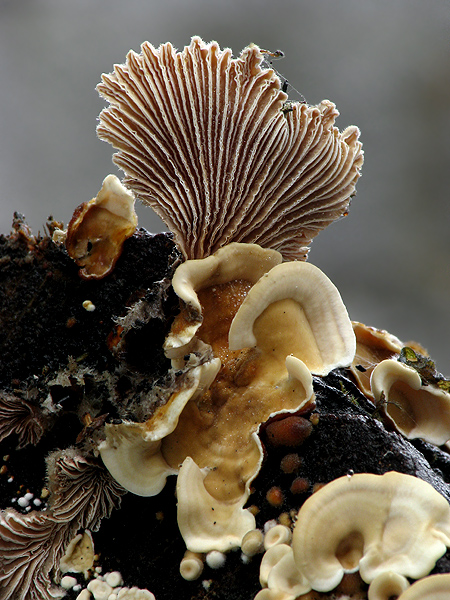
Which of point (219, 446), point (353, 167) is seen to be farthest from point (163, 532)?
point (353, 167)

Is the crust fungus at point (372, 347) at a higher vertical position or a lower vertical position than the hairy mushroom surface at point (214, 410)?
higher

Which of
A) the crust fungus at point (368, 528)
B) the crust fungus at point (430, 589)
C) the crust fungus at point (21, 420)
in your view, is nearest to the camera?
the crust fungus at point (430, 589)

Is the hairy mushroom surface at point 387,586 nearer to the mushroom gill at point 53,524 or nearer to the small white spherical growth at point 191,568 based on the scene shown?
the small white spherical growth at point 191,568

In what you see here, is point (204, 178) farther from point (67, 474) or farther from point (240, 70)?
point (67, 474)

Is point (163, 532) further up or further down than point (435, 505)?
further down

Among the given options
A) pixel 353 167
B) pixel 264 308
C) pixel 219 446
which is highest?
pixel 353 167

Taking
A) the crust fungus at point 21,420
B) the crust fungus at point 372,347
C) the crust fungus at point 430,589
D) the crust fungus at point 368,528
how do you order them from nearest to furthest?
the crust fungus at point 430,589 < the crust fungus at point 368,528 < the crust fungus at point 21,420 < the crust fungus at point 372,347

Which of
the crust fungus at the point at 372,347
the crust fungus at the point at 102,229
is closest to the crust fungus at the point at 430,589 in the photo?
the crust fungus at the point at 372,347
